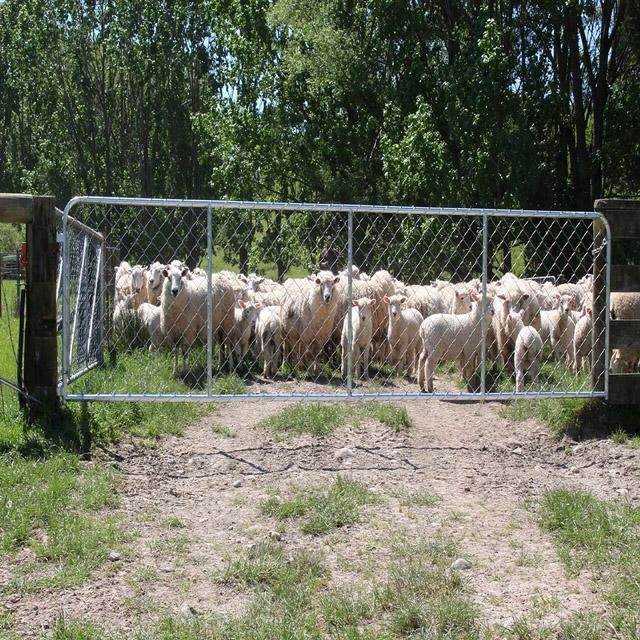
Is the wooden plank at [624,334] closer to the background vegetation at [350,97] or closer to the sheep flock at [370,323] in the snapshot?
the sheep flock at [370,323]

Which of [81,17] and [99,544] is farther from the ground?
[81,17]

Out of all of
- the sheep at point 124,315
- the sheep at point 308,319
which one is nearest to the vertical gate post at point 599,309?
the sheep at point 308,319

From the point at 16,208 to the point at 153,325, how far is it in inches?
206

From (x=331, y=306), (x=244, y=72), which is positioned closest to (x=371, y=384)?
(x=331, y=306)

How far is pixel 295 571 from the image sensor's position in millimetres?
5102

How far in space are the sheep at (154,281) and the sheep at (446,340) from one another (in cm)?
462

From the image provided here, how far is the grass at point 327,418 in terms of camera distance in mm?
8312

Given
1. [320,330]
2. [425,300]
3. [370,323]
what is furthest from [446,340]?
[425,300]

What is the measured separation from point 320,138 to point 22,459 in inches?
770

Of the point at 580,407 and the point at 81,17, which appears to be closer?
the point at 580,407

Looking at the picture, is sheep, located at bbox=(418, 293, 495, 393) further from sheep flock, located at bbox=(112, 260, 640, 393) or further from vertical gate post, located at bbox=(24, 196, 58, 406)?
vertical gate post, located at bbox=(24, 196, 58, 406)

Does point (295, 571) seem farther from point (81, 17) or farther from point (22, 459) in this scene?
point (81, 17)

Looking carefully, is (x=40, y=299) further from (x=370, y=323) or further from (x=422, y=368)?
(x=370, y=323)

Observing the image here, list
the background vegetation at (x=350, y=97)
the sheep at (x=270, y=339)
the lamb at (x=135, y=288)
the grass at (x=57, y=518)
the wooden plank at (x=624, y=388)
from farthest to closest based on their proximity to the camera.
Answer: the background vegetation at (x=350, y=97) → the lamb at (x=135, y=288) → the sheep at (x=270, y=339) → the wooden plank at (x=624, y=388) → the grass at (x=57, y=518)
